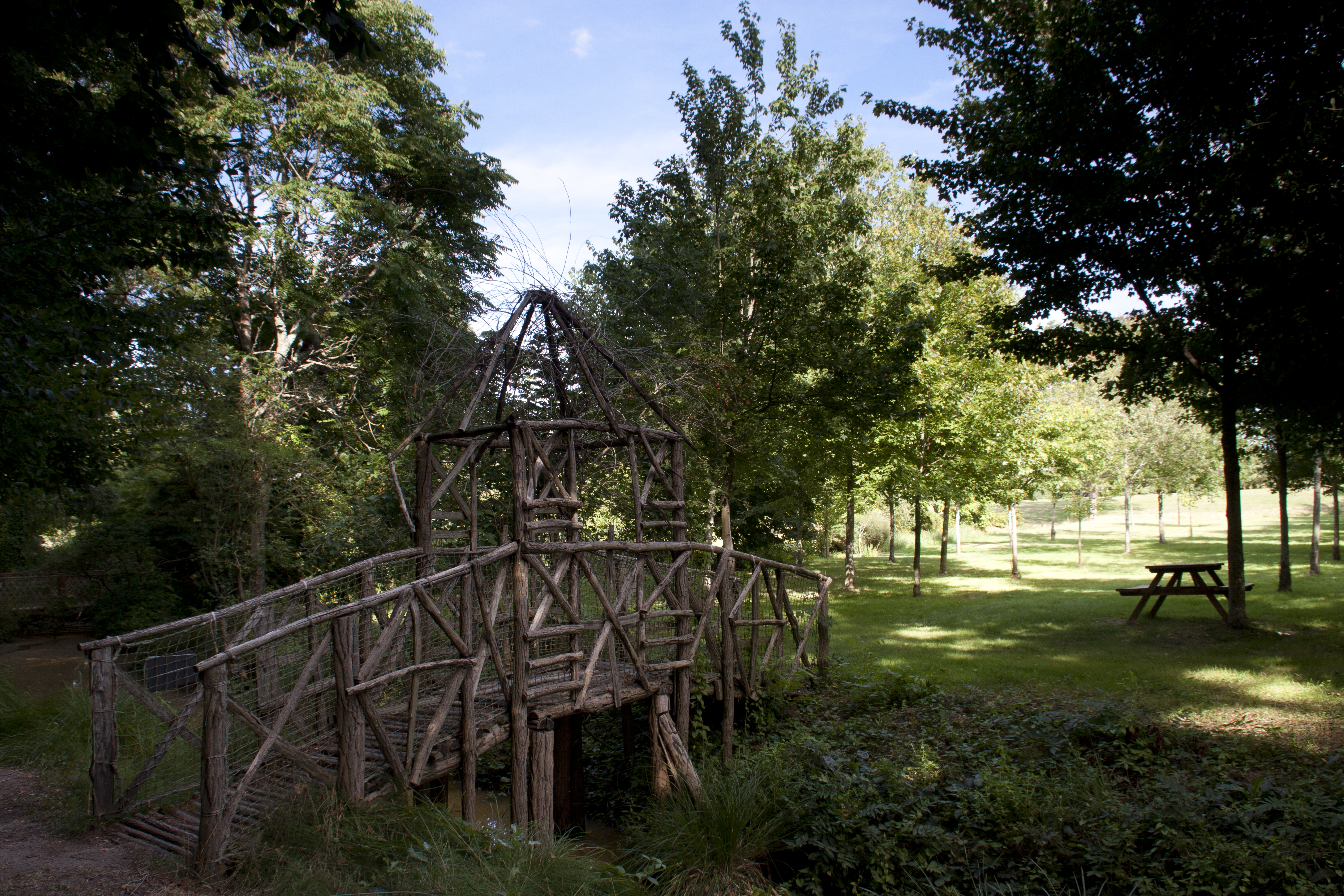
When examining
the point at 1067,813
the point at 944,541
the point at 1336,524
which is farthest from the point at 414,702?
the point at 1336,524

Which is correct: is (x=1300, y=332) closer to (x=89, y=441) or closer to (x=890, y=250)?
(x=890, y=250)

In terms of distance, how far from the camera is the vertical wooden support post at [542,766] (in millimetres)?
6684

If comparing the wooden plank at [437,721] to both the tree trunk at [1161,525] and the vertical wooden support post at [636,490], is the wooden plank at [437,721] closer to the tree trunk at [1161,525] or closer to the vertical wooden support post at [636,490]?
the vertical wooden support post at [636,490]

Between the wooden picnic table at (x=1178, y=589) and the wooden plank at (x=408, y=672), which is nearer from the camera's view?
the wooden plank at (x=408, y=672)

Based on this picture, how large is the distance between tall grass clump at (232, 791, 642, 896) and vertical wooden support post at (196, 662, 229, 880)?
0.52 ft

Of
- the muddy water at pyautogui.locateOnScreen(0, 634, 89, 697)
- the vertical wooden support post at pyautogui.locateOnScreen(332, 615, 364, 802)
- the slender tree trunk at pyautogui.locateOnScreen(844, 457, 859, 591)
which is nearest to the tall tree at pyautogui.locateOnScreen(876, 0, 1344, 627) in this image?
the slender tree trunk at pyautogui.locateOnScreen(844, 457, 859, 591)

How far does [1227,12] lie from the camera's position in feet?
32.7

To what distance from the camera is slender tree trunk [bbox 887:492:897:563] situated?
75.6 ft

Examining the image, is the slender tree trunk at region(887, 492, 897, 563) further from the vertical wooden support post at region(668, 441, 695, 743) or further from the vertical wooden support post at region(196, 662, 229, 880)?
the vertical wooden support post at region(196, 662, 229, 880)

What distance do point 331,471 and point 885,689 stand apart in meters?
10.3

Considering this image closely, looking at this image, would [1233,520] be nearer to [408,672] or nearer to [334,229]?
[408,672]

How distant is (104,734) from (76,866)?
2.60ft

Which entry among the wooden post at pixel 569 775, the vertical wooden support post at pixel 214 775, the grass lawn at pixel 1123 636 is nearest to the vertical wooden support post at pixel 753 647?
the wooden post at pixel 569 775

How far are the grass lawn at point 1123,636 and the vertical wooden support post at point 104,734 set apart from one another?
9.19 metres
